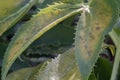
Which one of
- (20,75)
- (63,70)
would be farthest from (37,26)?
(20,75)

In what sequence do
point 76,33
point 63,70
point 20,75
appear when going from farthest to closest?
point 20,75 < point 63,70 < point 76,33

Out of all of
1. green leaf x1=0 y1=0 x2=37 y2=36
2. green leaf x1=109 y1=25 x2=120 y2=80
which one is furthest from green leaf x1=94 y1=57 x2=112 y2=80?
green leaf x1=0 y1=0 x2=37 y2=36

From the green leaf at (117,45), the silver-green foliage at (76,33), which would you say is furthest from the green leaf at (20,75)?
the green leaf at (117,45)

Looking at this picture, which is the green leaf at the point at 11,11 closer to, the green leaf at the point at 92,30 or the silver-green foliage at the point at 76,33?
the silver-green foliage at the point at 76,33

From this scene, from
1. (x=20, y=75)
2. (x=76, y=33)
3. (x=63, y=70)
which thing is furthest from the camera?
(x=20, y=75)

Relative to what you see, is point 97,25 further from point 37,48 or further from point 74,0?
point 37,48

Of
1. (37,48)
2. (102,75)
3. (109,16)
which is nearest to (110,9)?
(109,16)

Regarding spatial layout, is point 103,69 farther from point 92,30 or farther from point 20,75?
point 92,30

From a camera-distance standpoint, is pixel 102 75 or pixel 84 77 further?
pixel 102 75
